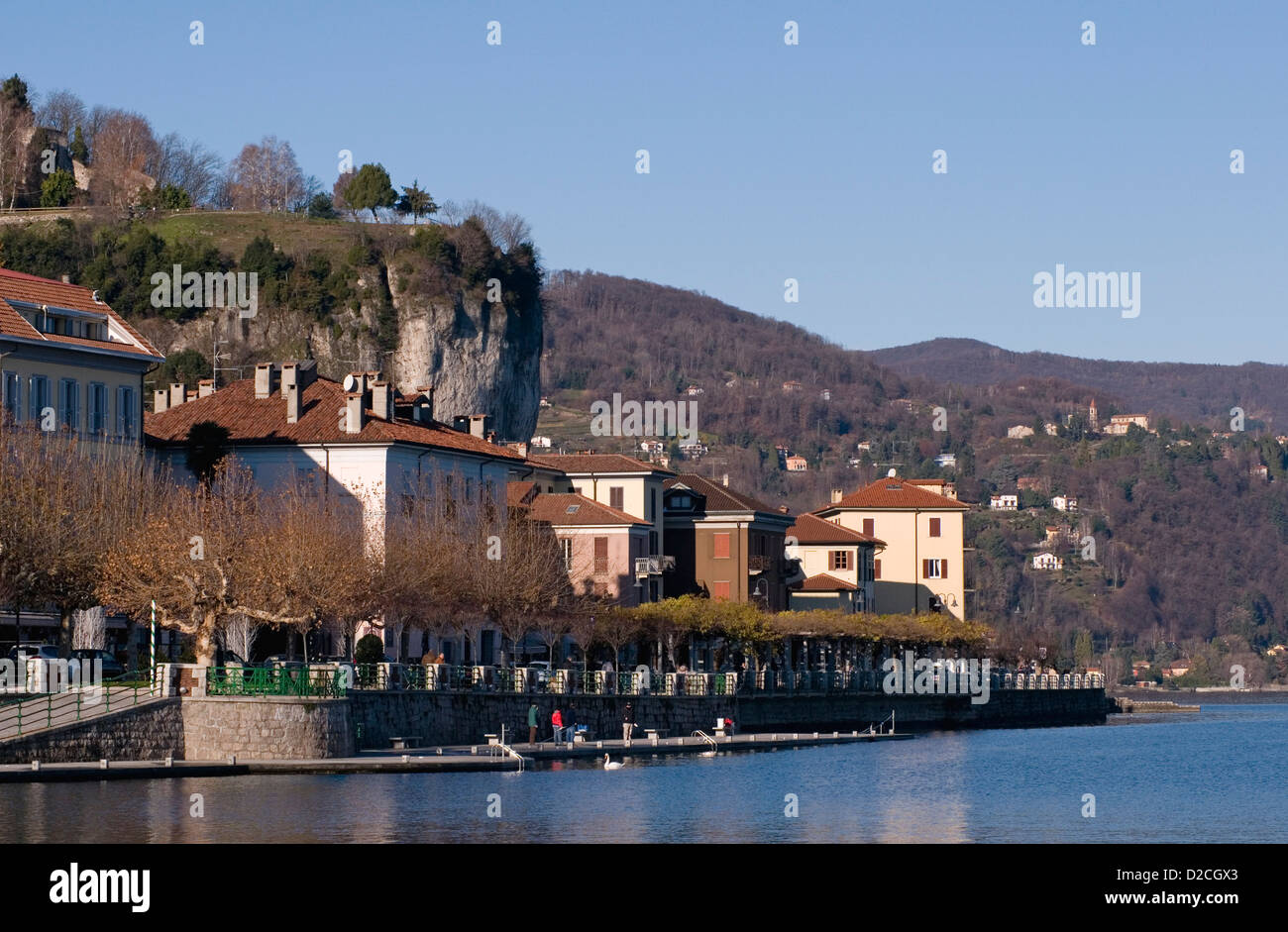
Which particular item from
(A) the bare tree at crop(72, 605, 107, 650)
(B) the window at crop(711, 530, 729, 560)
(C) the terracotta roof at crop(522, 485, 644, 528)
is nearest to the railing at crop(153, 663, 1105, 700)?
(B) the window at crop(711, 530, 729, 560)

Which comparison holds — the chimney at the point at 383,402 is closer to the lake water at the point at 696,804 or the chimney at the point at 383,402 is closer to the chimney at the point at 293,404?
the chimney at the point at 293,404

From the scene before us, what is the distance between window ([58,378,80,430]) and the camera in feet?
240

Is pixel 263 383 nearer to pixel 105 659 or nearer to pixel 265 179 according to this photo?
pixel 105 659

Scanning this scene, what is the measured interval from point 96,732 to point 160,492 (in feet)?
65.3

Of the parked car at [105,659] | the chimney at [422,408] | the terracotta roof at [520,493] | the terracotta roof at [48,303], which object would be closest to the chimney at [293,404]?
the chimney at [422,408]

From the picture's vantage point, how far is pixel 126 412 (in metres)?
76.8

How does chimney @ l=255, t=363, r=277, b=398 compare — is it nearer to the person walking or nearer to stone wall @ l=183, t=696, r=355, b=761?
the person walking

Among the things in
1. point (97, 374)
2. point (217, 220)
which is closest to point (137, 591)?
point (97, 374)

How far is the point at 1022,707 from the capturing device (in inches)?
5017

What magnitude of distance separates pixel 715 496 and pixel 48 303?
4807 cm

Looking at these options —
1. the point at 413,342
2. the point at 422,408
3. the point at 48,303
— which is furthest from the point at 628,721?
the point at 413,342

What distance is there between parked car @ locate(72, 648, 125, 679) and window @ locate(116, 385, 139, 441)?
42.9 feet

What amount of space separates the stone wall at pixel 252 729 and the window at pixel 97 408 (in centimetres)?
2243
